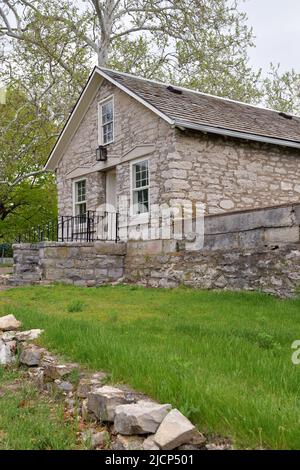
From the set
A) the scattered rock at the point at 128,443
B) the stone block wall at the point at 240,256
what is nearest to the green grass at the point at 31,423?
the scattered rock at the point at 128,443

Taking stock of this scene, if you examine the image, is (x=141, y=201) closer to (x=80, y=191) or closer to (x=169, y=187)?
(x=169, y=187)

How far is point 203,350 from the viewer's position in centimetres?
462

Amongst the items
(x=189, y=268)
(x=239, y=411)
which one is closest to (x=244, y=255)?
(x=189, y=268)

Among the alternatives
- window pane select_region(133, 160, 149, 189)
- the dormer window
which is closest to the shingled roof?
the dormer window

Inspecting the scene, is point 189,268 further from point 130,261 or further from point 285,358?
point 285,358

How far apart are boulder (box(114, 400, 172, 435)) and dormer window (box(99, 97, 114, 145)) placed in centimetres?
1240

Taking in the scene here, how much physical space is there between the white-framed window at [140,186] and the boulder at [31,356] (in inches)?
317

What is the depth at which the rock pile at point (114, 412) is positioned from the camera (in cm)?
275

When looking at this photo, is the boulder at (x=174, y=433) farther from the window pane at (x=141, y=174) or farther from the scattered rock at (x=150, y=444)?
the window pane at (x=141, y=174)

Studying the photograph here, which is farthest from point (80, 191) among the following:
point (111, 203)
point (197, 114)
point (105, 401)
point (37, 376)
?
point (105, 401)

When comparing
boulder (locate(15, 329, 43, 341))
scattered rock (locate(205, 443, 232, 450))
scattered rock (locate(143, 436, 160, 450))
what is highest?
boulder (locate(15, 329, 43, 341))

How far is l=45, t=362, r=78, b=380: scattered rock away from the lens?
4.26 m

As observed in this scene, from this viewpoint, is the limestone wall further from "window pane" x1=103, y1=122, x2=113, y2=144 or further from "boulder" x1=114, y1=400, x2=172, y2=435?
"boulder" x1=114, y1=400, x2=172, y2=435

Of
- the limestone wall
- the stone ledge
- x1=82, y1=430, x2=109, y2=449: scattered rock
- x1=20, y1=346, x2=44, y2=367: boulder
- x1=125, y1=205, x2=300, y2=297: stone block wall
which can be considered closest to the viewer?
x1=82, y1=430, x2=109, y2=449: scattered rock
